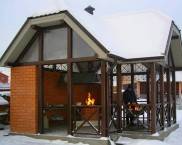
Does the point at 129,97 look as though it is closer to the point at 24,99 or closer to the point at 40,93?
the point at 40,93

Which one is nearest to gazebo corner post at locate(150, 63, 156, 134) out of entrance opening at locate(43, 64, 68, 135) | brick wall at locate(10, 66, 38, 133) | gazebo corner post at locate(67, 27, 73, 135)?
gazebo corner post at locate(67, 27, 73, 135)

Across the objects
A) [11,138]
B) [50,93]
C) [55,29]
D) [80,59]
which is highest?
[55,29]

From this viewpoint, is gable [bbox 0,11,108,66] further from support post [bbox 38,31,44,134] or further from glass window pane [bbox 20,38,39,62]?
support post [bbox 38,31,44,134]

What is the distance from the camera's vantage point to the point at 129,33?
54.0 ft

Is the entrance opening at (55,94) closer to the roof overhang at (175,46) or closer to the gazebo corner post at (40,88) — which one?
the gazebo corner post at (40,88)

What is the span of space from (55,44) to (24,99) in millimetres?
2436

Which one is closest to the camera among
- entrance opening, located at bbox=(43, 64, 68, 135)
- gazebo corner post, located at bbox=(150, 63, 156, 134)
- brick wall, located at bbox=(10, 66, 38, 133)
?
gazebo corner post, located at bbox=(150, 63, 156, 134)

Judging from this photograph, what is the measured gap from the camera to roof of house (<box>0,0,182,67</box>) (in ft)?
45.8

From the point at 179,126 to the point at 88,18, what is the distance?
25.3 ft

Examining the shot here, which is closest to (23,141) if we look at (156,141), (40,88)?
(40,88)

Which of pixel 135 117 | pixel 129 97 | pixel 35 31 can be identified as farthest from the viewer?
pixel 129 97

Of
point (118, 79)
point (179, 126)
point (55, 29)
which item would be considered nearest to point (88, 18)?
point (55, 29)

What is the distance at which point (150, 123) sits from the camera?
14.7m

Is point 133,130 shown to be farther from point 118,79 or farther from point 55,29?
point 55,29
